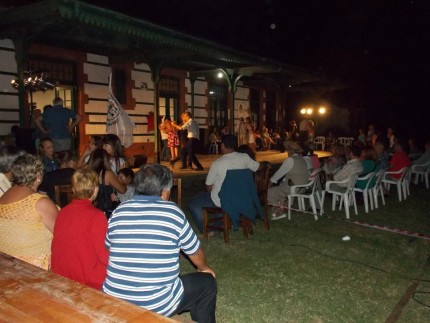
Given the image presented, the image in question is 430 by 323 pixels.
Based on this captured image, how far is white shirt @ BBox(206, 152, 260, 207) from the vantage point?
18.6 feet

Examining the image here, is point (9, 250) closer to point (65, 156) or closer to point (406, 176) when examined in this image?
point (65, 156)

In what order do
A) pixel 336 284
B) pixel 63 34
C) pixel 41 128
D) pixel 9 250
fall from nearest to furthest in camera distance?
1. pixel 9 250
2. pixel 336 284
3. pixel 41 128
4. pixel 63 34

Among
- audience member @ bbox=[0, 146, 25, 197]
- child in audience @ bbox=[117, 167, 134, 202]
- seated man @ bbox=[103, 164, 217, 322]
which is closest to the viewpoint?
seated man @ bbox=[103, 164, 217, 322]

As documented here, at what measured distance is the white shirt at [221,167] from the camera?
18.6ft

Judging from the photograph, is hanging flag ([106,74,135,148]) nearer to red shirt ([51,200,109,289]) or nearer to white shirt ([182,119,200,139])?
white shirt ([182,119,200,139])

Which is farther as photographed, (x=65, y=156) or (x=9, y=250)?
(x=65, y=156)

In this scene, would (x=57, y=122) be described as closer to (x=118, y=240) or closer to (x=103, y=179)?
(x=103, y=179)

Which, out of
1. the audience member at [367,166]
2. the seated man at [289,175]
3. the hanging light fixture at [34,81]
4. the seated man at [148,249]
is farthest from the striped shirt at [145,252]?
the hanging light fixture at [34,81]

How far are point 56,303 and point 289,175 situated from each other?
531 centimetres

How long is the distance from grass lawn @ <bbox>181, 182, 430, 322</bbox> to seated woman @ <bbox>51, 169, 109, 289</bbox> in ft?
4.58

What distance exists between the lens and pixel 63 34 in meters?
8.91

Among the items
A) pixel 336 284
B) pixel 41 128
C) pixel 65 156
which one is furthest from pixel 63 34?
pixel 336 284

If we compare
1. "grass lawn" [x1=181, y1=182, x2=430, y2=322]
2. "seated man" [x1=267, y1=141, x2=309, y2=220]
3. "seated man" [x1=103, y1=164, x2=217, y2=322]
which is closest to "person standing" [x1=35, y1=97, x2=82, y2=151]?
"seated man" [x1=267, y1=141, x2=309, y2=220]

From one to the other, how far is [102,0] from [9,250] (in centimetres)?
1076
